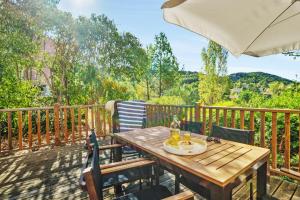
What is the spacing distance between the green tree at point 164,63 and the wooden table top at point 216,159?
11515 mm

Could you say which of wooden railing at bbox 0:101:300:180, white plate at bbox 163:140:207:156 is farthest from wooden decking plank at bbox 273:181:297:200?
white plate at bbox 163:140:207:156

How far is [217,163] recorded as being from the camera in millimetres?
1679

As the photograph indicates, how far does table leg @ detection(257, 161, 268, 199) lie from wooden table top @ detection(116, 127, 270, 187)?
0.43ft

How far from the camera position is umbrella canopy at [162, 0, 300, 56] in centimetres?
181

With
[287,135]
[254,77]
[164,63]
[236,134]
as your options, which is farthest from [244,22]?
[254,77]

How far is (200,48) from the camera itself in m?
15.9

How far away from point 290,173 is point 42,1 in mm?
8116

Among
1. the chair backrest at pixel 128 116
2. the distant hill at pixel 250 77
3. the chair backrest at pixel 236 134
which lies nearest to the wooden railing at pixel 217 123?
the chair backrest at pixel 236 134

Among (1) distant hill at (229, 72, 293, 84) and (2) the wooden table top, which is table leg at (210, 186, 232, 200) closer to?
(2) the wooden table top

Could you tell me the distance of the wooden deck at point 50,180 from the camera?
→ 277cm

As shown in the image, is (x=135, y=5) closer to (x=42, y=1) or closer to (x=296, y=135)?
(x=42, y=1)

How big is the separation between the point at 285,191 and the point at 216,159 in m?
1.68

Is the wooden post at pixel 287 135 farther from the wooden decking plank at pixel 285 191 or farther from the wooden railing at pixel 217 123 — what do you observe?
the wooden decking plank at pixel 285 191

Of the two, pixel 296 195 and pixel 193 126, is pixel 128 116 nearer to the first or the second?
pixel 193 126
